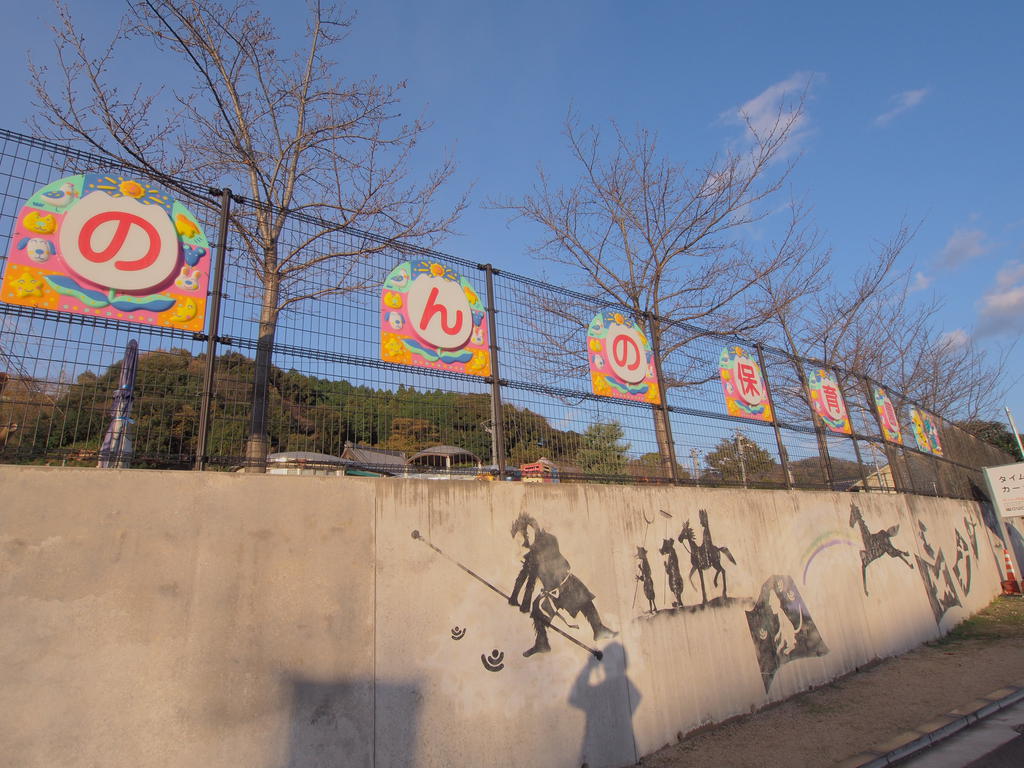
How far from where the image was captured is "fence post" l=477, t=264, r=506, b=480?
5195mm

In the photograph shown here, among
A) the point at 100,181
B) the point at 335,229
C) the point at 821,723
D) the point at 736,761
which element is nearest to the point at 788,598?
the point at 821,723

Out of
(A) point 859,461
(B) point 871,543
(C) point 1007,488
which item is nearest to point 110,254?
(B) point 871,543

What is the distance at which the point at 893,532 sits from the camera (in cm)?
936

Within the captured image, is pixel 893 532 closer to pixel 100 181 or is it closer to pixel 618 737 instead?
pixel 618 737

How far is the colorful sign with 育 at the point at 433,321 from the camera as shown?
16.0ft

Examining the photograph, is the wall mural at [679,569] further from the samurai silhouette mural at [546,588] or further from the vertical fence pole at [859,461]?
the vertical fence pole at [859,461]

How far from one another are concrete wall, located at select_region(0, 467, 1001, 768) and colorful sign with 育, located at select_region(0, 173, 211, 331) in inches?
41.9

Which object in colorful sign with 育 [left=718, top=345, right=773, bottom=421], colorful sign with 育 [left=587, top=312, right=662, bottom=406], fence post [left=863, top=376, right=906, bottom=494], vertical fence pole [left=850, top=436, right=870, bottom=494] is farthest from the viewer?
fence post [left=863, top=376, right=906, bottom=494]

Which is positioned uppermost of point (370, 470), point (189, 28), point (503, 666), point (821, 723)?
point (189, 28)

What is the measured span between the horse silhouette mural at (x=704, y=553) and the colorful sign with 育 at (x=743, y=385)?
2.01 meters

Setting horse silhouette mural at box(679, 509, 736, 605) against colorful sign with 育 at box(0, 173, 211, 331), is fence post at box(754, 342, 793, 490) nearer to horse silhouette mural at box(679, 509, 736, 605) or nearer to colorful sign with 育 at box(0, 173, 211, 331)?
horse silhouette mural at box(679, 509, 736, 605)

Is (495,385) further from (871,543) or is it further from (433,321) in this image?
(871,543)

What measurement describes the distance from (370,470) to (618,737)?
2.97m

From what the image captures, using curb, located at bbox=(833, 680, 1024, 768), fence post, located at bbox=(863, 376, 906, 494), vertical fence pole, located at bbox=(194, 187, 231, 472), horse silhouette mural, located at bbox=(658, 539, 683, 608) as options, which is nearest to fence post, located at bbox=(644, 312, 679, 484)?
horse silhouette mural, located at bbox=(658, 539, 683, 608)
